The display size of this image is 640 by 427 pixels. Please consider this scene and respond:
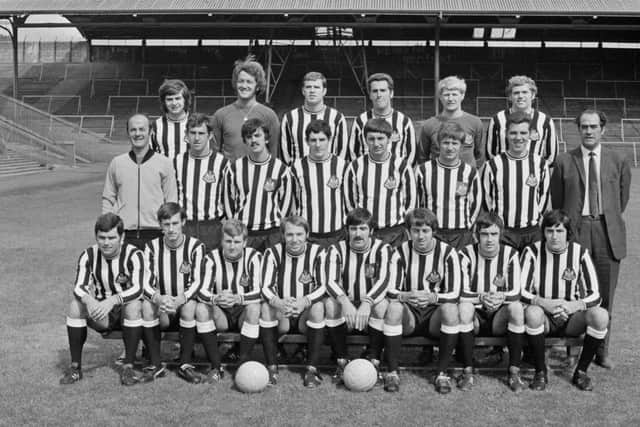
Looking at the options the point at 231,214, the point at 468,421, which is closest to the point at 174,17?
the point at 231,214

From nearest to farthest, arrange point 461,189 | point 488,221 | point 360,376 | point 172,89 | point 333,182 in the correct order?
1. point 360,376
2. point 488,221
3. point 461,189
4. point 333,182
5. point 172,89

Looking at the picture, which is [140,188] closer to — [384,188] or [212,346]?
[212,346]

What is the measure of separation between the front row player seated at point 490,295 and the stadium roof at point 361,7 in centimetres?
Result: 2054

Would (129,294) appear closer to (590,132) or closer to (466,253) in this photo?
(466,253)

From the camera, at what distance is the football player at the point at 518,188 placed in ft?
16.3

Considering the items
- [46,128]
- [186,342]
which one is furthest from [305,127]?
[46,128]

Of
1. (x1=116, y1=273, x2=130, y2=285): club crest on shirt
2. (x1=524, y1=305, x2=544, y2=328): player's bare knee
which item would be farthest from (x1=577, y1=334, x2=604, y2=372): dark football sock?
(x1=116, y1=273, x2=130, y2=285): club crest on shirt

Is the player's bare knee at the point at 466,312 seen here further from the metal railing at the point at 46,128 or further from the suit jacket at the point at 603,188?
the metal railing at the point at 46,128

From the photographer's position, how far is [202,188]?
17.0ft

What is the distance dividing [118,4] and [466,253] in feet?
77.2

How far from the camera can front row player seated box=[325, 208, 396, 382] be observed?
464 centimetres

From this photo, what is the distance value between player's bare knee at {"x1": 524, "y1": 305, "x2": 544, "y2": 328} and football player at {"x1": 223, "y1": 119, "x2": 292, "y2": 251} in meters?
1.71

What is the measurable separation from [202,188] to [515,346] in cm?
228

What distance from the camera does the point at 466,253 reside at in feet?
15.7
